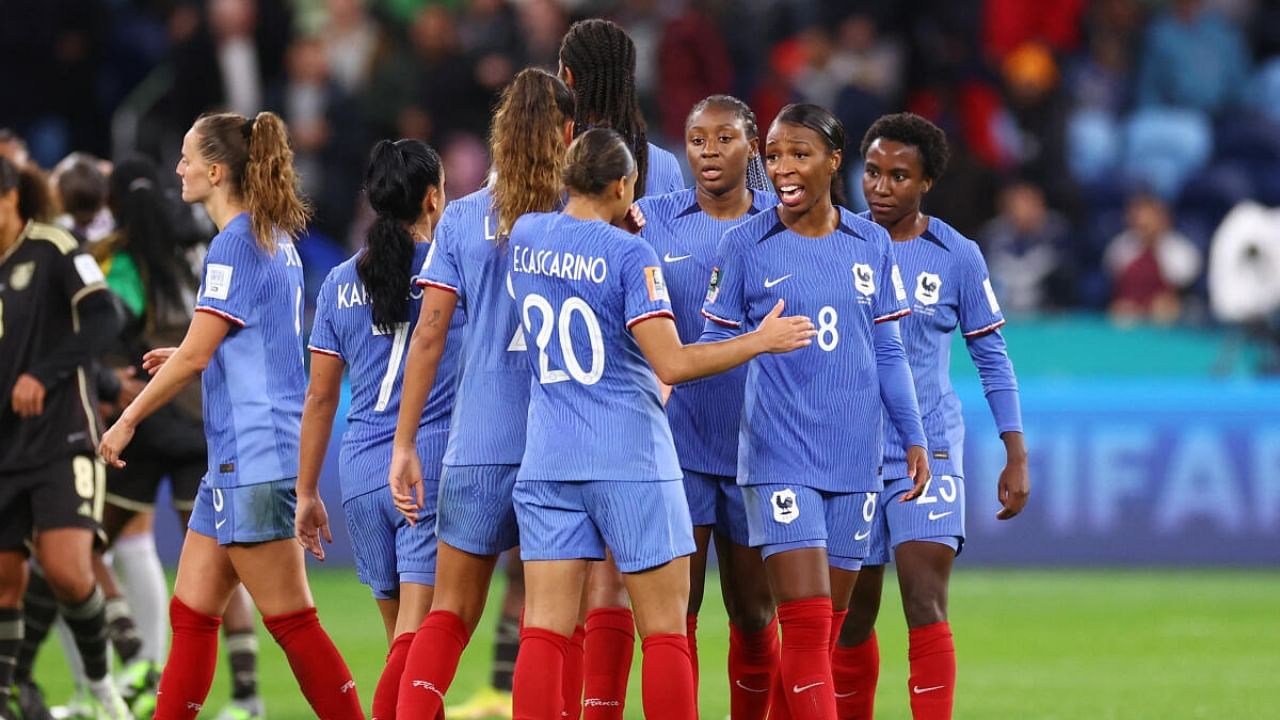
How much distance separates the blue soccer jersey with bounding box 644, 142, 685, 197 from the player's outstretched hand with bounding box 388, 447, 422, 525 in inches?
65.6

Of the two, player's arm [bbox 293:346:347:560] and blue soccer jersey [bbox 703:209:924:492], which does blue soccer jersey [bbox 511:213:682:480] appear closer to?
blue soccer jersey [bbox 703:209:924:492]

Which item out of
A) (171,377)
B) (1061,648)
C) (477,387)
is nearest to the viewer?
(477,387)

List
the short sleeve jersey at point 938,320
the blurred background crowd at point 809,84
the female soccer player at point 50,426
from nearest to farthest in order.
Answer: the short sleeve jersey at point 938,320 < the female soccer player at point 50,426 < the blurred background crowd at point 809,84

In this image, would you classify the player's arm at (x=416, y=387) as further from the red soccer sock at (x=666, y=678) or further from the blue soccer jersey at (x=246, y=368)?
the red soccer sock at (x=666, y=678)

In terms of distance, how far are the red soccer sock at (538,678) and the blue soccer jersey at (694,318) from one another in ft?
4.18

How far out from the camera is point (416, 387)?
691 centimetres

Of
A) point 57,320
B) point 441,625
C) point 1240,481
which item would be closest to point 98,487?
point 57,320

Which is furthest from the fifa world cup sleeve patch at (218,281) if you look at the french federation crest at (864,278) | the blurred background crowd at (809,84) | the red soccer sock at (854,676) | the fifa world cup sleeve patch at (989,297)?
the blurred background crowd at (809,84)

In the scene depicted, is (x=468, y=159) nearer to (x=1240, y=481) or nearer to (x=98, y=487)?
(x=1240, y=481)

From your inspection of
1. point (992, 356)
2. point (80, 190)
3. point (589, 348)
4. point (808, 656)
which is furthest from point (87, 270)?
point (992, 356)

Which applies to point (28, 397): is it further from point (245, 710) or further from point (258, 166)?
point (258, 166)

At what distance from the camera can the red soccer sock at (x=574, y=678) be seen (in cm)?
739

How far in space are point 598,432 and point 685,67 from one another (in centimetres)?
1206

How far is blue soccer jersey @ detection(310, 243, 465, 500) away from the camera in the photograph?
24.0 ft
